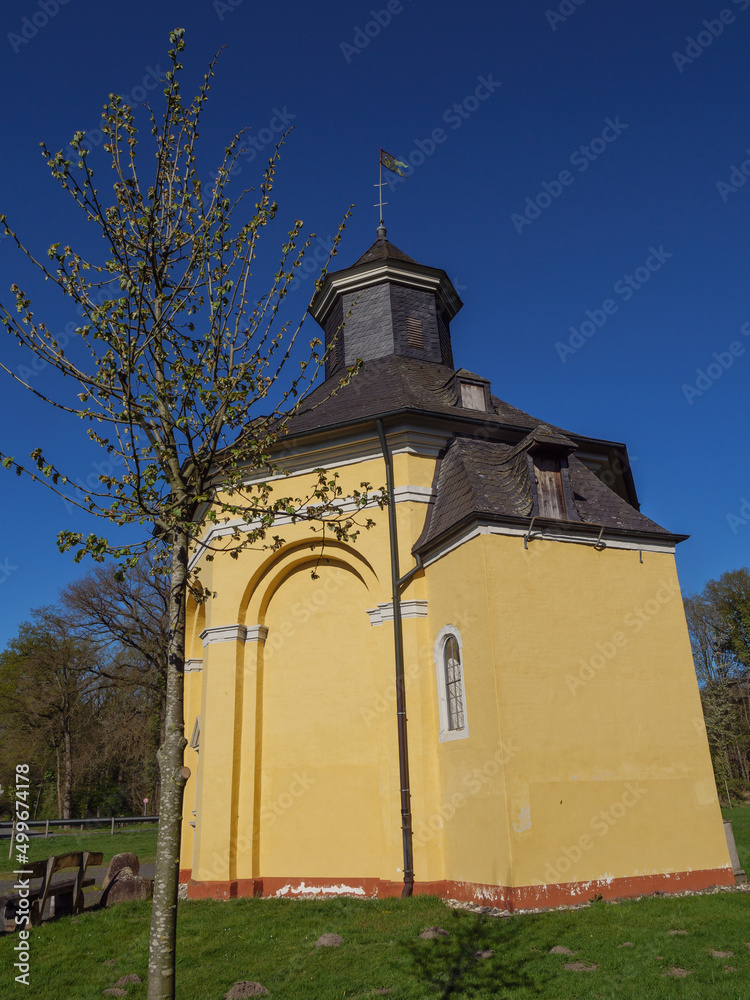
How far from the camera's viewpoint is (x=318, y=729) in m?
12.2

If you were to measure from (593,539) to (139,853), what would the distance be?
15868mm

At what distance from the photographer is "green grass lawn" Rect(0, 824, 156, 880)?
18656 mm

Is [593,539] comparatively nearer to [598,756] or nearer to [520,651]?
[520,651]

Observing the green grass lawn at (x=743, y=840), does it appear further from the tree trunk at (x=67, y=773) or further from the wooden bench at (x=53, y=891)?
the tree trunk at (x=67, y=773)

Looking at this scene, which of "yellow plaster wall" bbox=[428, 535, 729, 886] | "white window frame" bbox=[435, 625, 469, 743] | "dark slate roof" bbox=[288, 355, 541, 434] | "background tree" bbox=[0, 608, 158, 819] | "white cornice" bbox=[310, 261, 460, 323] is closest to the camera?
"yellow plaster wall" bbox=[428, 535, 729, 886]

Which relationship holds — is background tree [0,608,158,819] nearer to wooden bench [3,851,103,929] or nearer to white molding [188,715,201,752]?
white molding [188,715,201,752]

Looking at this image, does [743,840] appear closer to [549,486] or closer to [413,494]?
[549,486]

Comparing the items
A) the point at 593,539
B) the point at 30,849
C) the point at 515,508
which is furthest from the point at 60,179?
the point at 30,849

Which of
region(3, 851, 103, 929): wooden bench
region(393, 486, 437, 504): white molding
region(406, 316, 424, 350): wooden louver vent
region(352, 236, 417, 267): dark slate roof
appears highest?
region(352, 236, 417, 267): dark slate roof

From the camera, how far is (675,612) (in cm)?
1113

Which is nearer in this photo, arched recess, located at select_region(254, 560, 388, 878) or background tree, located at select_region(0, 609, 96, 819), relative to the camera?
arched recess, located at select_region(254, 560, 388, 878)

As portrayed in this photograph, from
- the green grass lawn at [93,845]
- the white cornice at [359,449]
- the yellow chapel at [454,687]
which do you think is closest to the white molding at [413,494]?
the yellow chapel at [454,687]

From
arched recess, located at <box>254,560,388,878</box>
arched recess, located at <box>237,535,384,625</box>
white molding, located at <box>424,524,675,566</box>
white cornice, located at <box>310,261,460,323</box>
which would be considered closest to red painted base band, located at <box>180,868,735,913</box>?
arched recess, located at <box>254,560,388,878</box>

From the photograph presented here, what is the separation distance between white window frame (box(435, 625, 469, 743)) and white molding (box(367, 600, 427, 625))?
602mm
